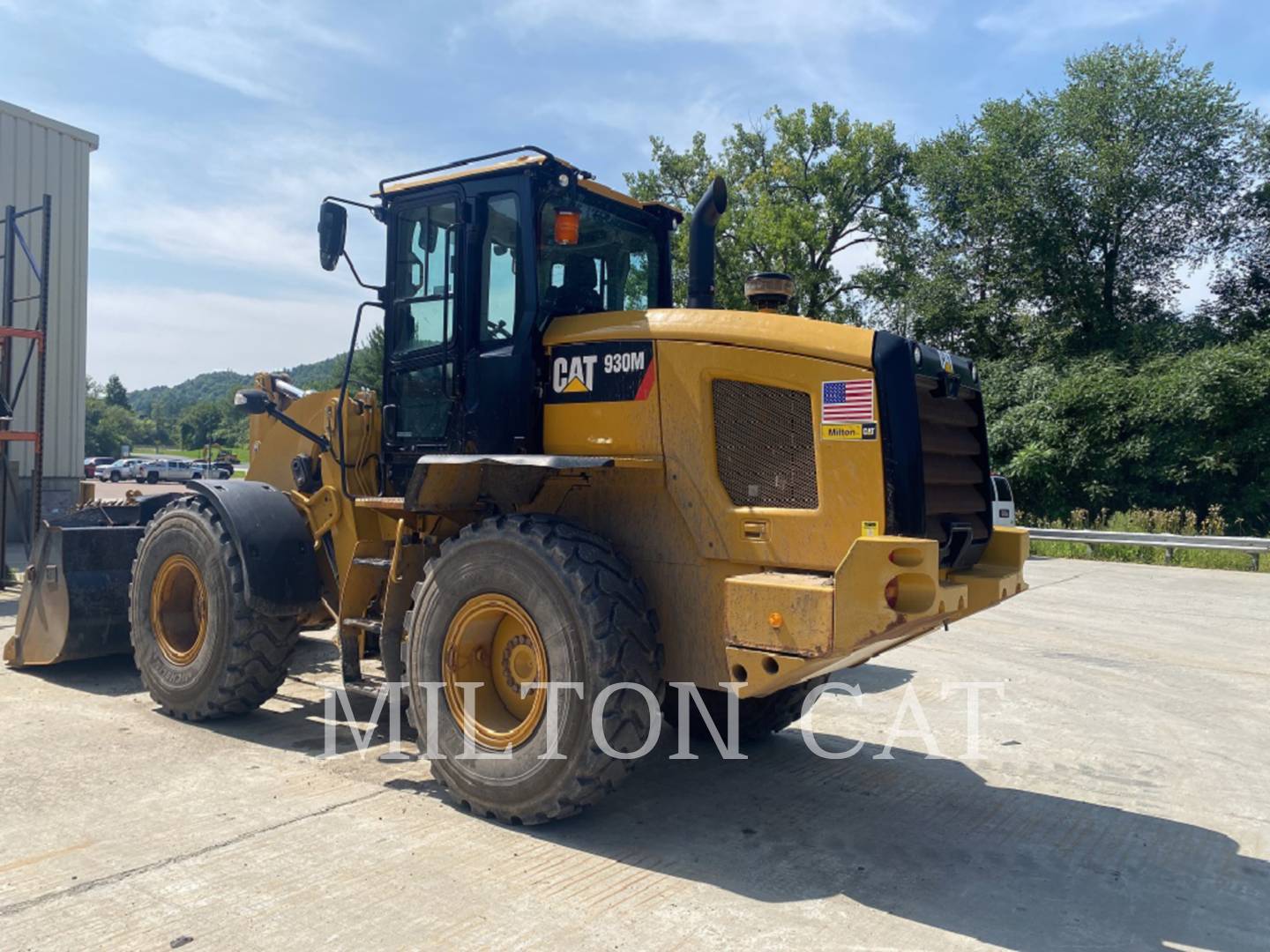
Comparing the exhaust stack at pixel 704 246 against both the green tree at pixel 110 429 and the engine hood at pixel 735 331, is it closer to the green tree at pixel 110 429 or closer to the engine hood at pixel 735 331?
the engine hood at pixel 735 331

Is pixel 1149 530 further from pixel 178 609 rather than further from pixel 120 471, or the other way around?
pixel 120 471

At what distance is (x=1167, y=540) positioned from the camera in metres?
17.2

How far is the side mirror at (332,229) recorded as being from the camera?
218 inches

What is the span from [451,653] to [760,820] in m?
1.68

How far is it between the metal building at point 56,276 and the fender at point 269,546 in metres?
10.7

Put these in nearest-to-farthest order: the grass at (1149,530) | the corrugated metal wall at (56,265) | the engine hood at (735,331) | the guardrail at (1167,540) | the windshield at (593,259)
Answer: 1. the engine hood at (735,331)
2. the windshield at (593,259)
3. the corrugated metal wall at (56,265)
4. the guardrail at (1167,540)
5. the grass at (1149,530)

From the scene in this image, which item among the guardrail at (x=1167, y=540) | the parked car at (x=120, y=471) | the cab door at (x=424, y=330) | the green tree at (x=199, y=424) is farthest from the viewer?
the green tree at (x=199, y=424)

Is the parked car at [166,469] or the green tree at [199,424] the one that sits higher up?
the green tree at [199,424]

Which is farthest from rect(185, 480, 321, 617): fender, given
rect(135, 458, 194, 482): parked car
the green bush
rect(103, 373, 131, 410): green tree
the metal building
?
rect(103, 373, 131, 410): green tree

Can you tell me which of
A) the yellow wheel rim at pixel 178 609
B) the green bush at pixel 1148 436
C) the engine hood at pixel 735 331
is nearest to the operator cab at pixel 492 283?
the engine hood at pixel 735 331

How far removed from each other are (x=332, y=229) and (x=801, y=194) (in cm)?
3108

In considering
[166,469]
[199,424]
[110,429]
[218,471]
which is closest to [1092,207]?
[218,471]

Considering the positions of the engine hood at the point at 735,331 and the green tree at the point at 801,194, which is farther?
the green tree at the point at 801,194

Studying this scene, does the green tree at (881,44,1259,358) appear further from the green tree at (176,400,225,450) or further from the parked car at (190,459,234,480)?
the green tree at (176,400,225,450)
